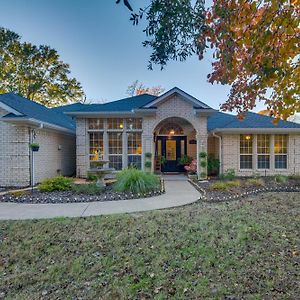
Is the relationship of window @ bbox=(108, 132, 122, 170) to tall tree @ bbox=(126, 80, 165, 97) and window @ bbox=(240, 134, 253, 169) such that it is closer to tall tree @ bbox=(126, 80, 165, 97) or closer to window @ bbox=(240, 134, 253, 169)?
window @ bbox=(240, 134, 253, 169)

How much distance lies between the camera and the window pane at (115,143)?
46.1ft

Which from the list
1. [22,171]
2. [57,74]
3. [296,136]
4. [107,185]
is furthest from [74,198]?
[57,74]

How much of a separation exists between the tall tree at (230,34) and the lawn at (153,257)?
2923 mm

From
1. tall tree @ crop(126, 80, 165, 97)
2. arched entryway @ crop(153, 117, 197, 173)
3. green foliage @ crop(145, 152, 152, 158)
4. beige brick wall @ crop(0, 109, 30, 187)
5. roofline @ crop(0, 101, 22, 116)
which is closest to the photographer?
roofline @ crop(0, 101, 22, 116)

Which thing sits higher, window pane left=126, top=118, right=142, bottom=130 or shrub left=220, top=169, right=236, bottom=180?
window pane left=126, top=118, right=142, bottom=130

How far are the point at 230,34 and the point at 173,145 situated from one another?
12754mm

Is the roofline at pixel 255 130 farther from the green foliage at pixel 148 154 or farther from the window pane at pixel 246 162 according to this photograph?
the green foliage at pixel 148 154

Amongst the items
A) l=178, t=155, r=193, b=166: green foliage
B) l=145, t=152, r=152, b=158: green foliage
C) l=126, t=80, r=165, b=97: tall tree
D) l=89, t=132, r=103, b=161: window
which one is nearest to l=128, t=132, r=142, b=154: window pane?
l=145, t=152, r=152, b=158: green foliage

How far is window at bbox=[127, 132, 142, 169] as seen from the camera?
13992 millimetres

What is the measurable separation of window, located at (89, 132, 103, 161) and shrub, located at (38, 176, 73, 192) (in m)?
3.97

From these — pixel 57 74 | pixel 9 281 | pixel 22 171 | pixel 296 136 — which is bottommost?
pixel 9 281

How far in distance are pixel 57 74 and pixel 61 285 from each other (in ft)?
101

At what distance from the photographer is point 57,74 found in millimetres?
30281

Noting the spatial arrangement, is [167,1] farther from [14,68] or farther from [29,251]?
[14,68]
